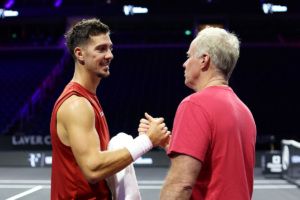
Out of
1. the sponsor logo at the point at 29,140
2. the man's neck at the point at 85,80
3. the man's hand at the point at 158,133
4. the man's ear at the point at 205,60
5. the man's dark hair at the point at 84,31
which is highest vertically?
the man's dark hair at the point at 84,31

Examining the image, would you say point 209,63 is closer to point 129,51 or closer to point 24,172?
point 24,172

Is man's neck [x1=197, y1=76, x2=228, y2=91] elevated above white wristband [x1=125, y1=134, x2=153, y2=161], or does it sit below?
Answer: above

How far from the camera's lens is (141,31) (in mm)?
19500

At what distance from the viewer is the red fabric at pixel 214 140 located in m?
1.83

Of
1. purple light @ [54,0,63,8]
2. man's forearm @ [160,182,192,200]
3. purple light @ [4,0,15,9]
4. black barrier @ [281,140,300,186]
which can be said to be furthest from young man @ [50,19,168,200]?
purple light @ [4,0,15,9]

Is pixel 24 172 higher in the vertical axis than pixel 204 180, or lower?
lower

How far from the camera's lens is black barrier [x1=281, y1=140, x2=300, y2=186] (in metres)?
9.05

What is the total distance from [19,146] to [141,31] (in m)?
8.43

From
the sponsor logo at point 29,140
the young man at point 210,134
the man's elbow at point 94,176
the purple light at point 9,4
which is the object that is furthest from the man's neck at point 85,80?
the purple light at point 9,4

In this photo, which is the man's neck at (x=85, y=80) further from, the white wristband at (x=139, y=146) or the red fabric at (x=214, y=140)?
the red fabric at (x=214, y=140)

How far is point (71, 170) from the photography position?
2.43 m

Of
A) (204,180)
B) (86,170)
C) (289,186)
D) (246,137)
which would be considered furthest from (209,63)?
(289,186)

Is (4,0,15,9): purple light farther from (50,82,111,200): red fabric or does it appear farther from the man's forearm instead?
the man's forearm

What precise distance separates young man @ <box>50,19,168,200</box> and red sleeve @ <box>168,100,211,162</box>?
1.86ft
